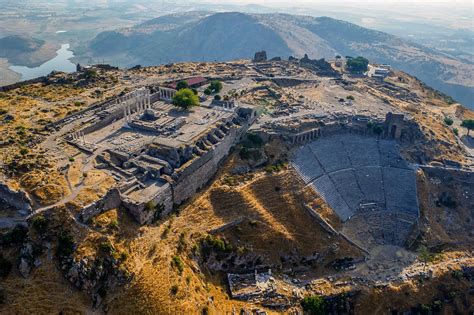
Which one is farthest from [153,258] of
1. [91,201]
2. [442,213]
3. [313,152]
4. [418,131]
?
[418,131]

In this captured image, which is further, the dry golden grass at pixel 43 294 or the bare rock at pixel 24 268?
the bare rock at pixel 24 268

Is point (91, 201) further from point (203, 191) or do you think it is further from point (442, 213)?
point (442, 213)

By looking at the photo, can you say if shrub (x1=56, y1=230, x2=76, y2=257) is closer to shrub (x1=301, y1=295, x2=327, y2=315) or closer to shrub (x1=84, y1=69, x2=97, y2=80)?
shrub (x1=301, y1=295, x2=327, y2=315)


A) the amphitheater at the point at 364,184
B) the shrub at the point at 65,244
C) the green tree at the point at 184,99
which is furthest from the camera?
the green tree at the point at 184,99

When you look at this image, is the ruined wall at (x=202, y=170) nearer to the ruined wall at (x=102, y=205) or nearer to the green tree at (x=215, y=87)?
the ruined wall at (x=102, y=205)

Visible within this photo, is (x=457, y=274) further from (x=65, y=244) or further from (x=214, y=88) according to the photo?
(x=214, y=88)

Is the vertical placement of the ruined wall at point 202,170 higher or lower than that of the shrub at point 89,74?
lower

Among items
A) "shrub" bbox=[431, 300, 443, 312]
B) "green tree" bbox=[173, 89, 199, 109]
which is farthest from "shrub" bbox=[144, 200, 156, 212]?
"shrub" bbox=[431, 300, 443, 312]

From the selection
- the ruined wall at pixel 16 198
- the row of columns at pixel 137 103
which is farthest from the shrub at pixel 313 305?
the row of columns at pixel 137 103

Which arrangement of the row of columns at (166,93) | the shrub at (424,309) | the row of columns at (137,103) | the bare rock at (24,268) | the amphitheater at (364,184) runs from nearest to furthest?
1. the bare rock at (24,268)
2. the shrub at (424,309)
3. the amphitheater at (364,184)
4. the row of columns at (137,103)
5. the row of columns at (166,93)
